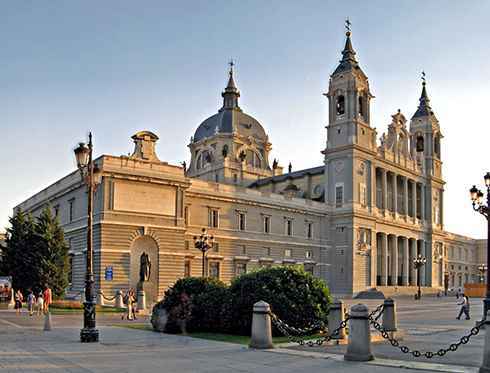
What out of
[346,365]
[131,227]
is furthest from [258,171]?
[346,365]

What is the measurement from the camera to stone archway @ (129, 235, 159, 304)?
4856cm

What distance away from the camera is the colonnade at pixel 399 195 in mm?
79062

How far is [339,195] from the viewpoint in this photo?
7256 cm

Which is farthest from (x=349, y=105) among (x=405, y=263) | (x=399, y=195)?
(x=405, y=263)

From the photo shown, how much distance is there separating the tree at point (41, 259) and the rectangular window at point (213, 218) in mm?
17365

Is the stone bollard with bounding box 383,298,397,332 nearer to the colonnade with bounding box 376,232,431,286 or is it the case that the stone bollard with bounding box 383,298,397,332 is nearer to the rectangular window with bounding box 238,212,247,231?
A: the rectangular window with bounding box 238,212,247,231

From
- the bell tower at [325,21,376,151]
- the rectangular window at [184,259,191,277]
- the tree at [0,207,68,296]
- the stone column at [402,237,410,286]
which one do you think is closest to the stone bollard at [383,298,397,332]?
the tree at [0,207,68,296]

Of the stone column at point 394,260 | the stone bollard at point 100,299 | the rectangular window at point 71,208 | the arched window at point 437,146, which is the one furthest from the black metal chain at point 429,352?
the arched window at point 437,146

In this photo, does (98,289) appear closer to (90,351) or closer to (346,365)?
(90,351)

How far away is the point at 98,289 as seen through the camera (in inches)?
1828

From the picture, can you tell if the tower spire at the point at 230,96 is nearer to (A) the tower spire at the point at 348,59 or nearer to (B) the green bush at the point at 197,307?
(A) the tower spire at the point at 348,59

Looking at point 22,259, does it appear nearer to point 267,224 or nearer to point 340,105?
point 267,224

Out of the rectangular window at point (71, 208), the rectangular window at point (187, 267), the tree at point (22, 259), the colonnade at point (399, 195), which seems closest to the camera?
the tree at point (22, 259)

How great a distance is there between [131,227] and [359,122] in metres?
34.2
